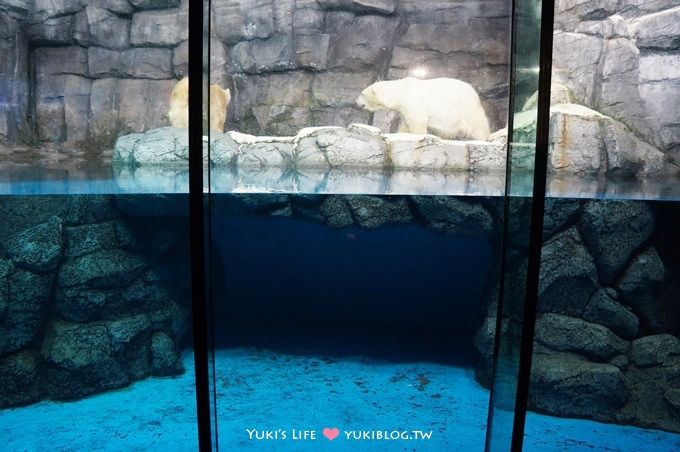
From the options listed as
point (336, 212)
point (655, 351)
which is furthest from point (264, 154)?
point (655, 351)

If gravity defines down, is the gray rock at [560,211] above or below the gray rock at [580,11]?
below

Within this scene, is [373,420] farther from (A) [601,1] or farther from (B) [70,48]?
(A) [601,1]

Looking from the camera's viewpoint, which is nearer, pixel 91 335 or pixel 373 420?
pixel 373 420

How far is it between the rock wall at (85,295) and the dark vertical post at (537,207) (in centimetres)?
272

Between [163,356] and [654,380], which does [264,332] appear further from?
[654,380]

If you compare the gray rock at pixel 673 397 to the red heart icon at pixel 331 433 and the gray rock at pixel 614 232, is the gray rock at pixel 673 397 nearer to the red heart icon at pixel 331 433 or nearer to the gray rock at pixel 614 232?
the gray rock at pixel 614 232

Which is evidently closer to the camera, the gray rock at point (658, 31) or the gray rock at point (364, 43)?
the gray rock at point (364, 43)

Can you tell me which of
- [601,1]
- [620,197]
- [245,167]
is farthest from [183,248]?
[601,1]

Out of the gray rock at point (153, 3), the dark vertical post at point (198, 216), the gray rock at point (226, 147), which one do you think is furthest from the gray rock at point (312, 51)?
the dark vertical post at point (198, 216)

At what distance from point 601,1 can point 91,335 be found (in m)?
8.48

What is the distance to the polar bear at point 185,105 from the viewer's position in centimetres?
451

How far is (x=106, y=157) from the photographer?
475 cm

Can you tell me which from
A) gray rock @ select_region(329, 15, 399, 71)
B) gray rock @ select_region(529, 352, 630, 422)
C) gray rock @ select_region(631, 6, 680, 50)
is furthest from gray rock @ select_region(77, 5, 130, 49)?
gray rock @ select_region(631, 6, 680, 50)

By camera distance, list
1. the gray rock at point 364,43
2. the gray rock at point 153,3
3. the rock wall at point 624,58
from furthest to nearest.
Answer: the rock wall at point 624,58 → the gray rock at point 364,43 → the gray rock at point 153,3
